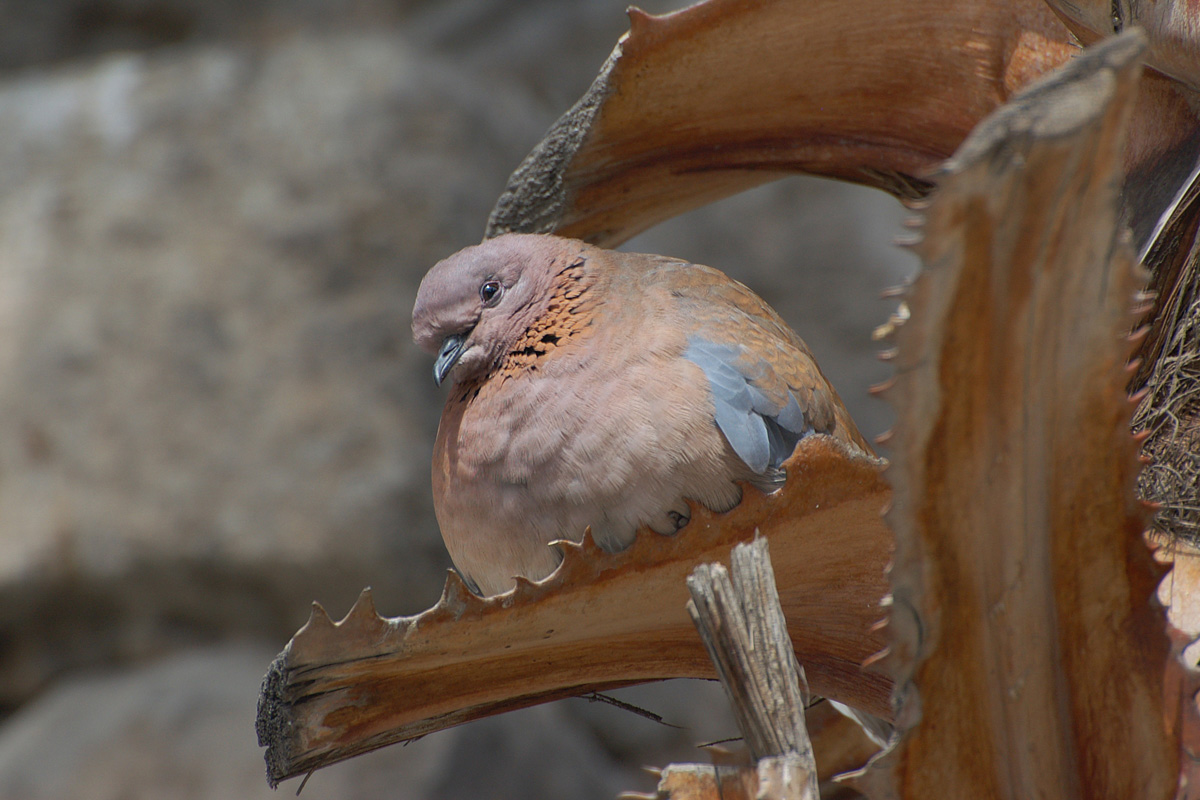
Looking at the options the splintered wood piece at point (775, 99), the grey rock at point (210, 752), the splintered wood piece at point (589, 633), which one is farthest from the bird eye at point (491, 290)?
the grey rock at point (210, 752)

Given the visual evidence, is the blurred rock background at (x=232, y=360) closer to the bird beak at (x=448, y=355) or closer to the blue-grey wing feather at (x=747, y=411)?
the bird beak at (x=448, y=355)

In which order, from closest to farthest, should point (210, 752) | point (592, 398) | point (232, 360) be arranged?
point (592, 398) < point (210, 752) < point (232, 360)

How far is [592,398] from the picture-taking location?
1.39 m

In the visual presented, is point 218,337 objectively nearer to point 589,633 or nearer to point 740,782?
point 589,633

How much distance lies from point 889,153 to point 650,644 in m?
0.88

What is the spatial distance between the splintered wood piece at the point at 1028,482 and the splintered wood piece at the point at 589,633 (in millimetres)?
176

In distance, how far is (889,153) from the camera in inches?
64.3

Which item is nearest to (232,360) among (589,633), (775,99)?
(775,99)

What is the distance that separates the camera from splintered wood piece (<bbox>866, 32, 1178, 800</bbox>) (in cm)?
68

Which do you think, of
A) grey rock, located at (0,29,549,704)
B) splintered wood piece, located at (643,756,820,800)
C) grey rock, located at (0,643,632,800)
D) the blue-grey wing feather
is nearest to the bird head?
the blue-grey wing feather

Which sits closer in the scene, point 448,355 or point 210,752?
point 448,355

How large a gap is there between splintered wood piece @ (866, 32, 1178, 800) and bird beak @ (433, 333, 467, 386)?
875 mm

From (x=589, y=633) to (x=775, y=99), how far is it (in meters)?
0.89

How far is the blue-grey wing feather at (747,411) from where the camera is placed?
53.9 inches
